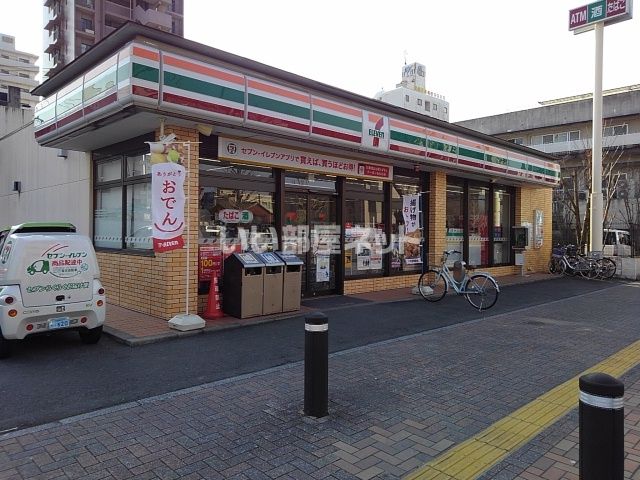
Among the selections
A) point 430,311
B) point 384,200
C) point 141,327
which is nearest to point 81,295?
point 141,327

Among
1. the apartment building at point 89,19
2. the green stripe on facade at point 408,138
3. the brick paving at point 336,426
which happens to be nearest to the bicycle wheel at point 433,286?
the green stripe on facade at point 408,138

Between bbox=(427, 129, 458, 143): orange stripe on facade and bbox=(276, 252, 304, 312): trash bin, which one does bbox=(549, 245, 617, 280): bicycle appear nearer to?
bbox=(427, 129, 458, 143): orange stripe on facade

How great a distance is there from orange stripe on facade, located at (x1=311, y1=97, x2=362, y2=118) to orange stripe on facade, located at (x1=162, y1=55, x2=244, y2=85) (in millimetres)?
1801

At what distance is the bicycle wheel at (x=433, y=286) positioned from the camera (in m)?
11.1

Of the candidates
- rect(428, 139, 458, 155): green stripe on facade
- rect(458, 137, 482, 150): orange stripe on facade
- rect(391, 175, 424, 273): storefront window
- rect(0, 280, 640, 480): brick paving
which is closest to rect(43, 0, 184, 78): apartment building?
rect(458, 137, 482, 150): orange stripe on facade

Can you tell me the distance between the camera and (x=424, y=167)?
43.0 ft

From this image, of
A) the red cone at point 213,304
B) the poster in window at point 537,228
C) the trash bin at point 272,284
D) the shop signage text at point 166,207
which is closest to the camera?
the shop signage text at point 166,207

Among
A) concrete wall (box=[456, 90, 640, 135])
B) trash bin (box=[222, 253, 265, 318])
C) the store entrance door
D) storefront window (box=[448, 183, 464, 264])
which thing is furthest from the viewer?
concrete wall (box=[456, 90, 640, 135])

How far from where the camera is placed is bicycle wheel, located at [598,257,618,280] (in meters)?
17.0

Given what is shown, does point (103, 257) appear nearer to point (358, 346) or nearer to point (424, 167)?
point (358, 346)

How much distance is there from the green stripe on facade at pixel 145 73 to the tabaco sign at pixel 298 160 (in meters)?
2.11

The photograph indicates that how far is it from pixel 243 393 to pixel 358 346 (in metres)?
2.42

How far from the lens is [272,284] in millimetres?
8969

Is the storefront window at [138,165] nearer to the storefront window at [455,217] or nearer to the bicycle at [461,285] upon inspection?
the bicycle at [461,285]
